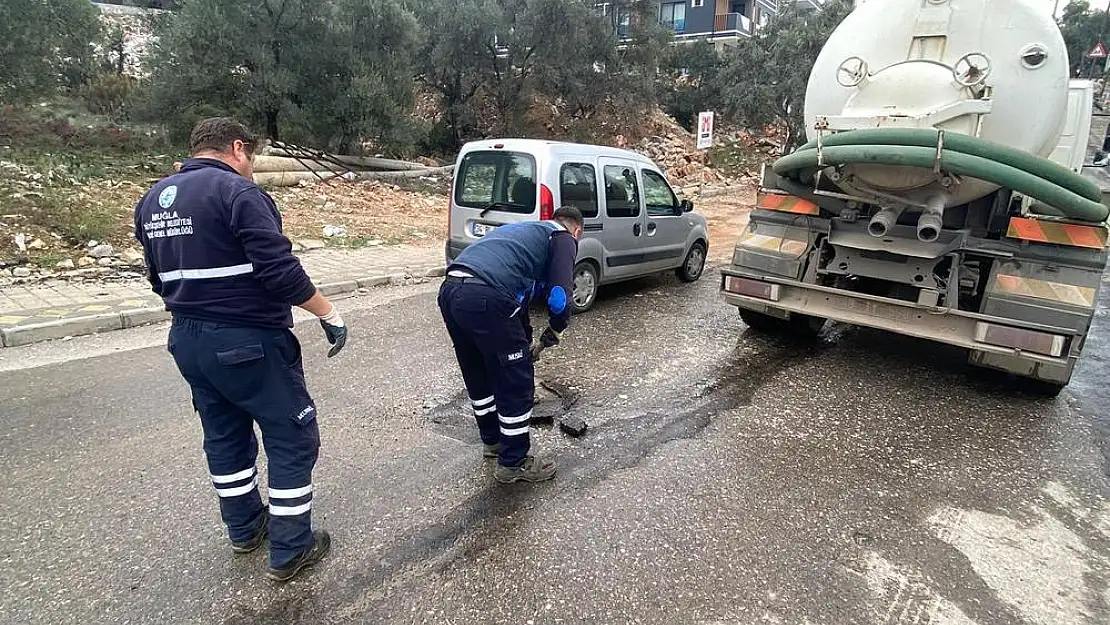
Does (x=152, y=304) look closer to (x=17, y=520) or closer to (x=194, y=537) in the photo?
(x=17, y=520)

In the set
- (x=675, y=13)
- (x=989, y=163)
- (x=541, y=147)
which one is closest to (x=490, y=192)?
(x=541, y=147)

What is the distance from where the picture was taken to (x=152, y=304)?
636 centimetres

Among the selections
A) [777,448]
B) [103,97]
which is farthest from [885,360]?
[103,97]

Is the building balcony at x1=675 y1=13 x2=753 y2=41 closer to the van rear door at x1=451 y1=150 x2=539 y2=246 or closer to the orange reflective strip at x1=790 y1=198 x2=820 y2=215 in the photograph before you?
the van rear door at x1=451 y1=150 x2=539 y2=246

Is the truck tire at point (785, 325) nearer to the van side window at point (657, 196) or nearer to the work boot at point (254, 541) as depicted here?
the van side window at point (657, 196)

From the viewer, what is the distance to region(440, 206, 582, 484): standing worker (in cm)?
319

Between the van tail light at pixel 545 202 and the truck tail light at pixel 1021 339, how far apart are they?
145 inches

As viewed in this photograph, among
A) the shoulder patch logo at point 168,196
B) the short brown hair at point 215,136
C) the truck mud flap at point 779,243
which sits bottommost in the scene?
the truck mud flap at point 779,243

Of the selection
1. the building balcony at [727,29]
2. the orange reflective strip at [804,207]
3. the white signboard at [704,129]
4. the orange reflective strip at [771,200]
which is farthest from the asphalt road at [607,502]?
the building balcony at [727,29]

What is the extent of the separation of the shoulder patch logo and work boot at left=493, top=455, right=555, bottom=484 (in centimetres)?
205

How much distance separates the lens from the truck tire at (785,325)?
6.20 meters

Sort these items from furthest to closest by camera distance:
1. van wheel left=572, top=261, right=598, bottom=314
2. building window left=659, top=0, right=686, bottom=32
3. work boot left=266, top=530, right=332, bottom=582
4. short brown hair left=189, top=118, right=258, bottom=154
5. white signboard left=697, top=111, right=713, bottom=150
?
building window left=659, top=0, right=686, bottom=32
white signboard left=697, top=111, right=713, bottom=150
van wheel left=572, top=261, right=598, bottom=314
work boot left=266, top=530, right=332, bottom=582
short brown hair left=189, top=118, right=258, bottom=154

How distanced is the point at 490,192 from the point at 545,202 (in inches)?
29.5

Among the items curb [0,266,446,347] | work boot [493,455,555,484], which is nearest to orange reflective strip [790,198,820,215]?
work boot [493,455,555,484]
